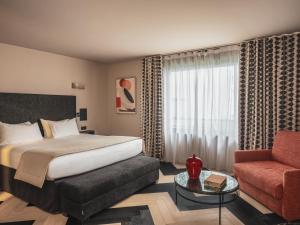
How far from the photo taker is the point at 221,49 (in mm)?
4211

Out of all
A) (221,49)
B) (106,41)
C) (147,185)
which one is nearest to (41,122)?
(106,41)

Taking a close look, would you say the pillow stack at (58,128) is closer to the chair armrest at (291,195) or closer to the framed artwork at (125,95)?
the framed artwork at (125,95)

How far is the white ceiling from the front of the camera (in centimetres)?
243

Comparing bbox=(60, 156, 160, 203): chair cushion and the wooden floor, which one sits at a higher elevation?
bbox=(60, 156, 160, 203): chair cushion

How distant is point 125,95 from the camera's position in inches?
218

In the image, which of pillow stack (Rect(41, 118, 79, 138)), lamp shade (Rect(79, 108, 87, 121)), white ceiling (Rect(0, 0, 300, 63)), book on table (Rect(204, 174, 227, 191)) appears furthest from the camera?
lamp shade (Rect(79, 108, 87, 121))

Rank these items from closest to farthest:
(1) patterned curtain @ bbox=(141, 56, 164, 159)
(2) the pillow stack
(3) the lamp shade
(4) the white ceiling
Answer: (4) the white ceiling < (2) the pillow stack < (1) patterned curtain @ bbox=(141, 56, 164, 159) < (3) the lamp shade

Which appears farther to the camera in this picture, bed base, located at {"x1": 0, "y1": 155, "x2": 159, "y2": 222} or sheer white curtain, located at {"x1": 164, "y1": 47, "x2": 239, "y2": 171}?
sheer white curtain, located at {"x1": 164, "y1": 47, "x2": 239, "y2": 171}

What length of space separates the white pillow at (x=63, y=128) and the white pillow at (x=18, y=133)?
330 mm

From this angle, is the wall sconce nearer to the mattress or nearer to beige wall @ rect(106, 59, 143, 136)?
beige wall @ rect(106, 59, 143, 136)

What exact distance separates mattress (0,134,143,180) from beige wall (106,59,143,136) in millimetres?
1850

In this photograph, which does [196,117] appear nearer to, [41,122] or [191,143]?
[191,143]

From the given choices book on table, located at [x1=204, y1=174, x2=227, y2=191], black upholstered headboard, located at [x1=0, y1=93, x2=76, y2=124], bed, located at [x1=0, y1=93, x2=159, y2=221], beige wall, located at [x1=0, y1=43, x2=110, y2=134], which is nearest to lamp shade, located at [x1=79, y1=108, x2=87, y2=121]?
beige wall, located at [x1=0, y1=43, x2=110, y2=134]

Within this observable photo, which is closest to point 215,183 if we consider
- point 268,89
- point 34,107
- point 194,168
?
point 194,168
